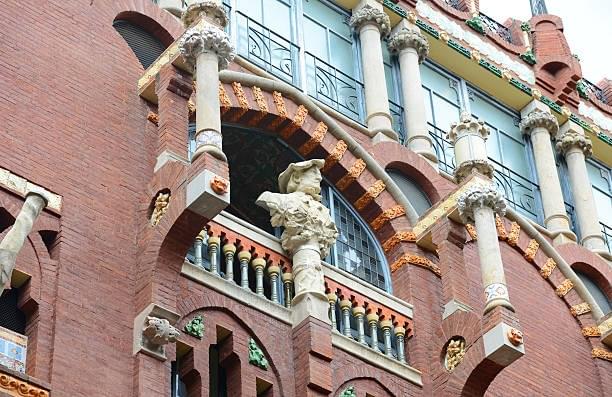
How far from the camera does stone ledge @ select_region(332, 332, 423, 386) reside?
57.7ft

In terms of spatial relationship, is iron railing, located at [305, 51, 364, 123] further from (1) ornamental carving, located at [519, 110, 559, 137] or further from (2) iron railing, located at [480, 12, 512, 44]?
(2) iron railing, located at [480, 12, 512, 44]

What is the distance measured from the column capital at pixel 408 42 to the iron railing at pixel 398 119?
3.55 feet

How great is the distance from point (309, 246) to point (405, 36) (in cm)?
638

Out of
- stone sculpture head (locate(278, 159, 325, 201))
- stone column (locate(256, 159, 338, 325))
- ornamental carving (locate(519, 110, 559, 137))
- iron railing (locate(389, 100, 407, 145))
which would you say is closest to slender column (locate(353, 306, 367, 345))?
stone column (locate(256, 159, 338, 325))

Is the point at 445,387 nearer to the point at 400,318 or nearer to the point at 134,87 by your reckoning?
the point at 400,318

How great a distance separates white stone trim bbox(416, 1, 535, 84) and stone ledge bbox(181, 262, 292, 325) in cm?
827

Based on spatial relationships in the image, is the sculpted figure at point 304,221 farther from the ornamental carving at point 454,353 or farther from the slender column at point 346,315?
the ornamental carving at point 454,353

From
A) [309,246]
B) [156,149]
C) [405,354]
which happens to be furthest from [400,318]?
[156,149]

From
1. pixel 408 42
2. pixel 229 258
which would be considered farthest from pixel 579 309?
pixel 229 258

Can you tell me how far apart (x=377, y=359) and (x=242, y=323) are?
2.07 m

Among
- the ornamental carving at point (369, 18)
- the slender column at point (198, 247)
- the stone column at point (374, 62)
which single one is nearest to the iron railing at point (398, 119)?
the stone column at point (374, 62)

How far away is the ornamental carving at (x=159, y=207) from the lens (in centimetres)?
1638

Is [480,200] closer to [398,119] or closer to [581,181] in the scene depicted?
[398,119]

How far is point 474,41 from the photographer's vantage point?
24.6 m
